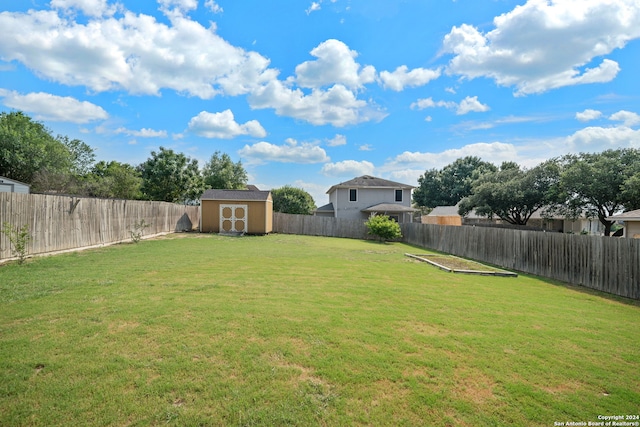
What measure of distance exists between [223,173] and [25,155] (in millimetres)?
19525

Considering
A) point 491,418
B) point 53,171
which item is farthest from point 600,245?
point 53,171

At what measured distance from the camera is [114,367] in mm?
3111

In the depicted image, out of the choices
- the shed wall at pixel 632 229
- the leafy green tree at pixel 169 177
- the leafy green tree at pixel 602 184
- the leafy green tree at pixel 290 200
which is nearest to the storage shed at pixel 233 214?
the leafy green tree at pixel 169 177

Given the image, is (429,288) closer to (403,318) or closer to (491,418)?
(403,318)

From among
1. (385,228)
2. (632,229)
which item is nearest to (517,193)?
(632,229)

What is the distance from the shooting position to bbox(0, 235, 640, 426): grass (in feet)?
8.57

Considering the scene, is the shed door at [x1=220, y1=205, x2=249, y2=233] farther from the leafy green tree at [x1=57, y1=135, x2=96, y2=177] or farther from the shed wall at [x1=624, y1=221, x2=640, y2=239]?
the leafy green tree at [x1=57, y1=135, x2=96, y2=177]

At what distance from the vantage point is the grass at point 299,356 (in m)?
2.61

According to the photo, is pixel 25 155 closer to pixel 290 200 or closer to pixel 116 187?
pixel 116 187

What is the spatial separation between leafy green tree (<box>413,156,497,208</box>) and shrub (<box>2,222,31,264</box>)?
49.2 metres

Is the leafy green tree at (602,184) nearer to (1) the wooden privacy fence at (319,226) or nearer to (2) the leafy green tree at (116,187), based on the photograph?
(1) the wooden privacy fence at (319,226)

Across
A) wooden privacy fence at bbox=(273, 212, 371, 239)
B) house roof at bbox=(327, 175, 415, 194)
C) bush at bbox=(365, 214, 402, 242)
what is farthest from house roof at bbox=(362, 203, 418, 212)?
bush at bbox=(365, 214, 402, 242)

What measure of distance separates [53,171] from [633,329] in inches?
1402

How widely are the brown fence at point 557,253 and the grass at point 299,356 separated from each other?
6.01 feet
